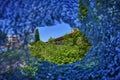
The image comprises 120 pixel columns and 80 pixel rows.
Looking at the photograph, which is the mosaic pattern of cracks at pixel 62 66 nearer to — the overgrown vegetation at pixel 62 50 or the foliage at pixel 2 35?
the foliage at pixel 2 35

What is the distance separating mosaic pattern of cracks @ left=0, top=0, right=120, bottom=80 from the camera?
3264 millimetres

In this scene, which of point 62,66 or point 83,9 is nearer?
point 62,66

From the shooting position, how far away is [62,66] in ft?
11.1

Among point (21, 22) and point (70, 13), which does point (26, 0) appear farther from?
Result: point (70, 13)

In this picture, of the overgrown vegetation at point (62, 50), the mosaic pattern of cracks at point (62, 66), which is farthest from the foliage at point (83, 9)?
the overgrown vegetation at point (62, 50)

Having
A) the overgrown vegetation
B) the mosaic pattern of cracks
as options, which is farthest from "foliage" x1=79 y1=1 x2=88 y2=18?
the overgrown vegetation

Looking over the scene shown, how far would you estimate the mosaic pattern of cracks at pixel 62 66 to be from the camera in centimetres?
326

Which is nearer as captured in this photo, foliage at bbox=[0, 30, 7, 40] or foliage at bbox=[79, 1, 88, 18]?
foliage at bbox=[0, 30, 7, 40]

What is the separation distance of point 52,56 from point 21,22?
1301 millimetres

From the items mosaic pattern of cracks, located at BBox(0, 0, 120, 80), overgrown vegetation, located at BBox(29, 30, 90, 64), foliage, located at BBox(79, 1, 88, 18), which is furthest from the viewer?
overgrown vegetation, located at BBox(29, 30, 90, 64)

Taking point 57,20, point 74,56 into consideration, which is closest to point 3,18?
point 57,20

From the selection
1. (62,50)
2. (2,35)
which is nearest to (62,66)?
(2,35)

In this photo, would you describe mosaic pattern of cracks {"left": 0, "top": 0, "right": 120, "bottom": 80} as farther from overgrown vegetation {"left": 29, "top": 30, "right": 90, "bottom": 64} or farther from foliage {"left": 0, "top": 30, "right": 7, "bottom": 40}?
overgrown vegetation {"left": 29, "top": 30, "right": 90, "bottom": 64}

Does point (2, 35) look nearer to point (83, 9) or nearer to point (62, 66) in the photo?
point (62, 66)
